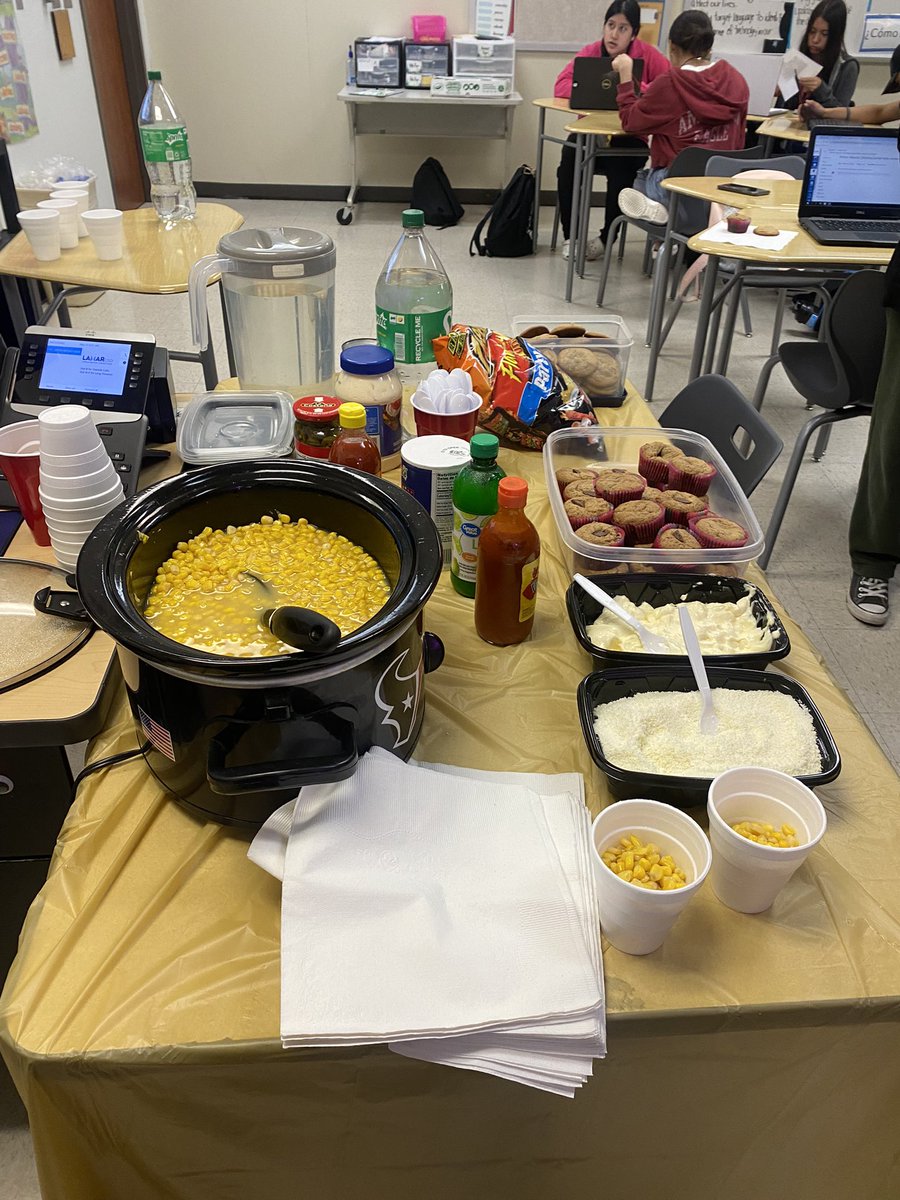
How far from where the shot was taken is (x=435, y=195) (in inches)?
235

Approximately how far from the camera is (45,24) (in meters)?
4.25

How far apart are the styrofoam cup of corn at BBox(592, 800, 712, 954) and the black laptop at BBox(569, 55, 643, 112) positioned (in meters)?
4.98

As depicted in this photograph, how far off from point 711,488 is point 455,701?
24.8 inches

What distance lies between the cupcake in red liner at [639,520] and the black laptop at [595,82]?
4.38 metres

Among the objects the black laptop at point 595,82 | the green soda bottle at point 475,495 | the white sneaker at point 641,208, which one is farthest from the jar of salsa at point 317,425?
the black laptop at point 595,82

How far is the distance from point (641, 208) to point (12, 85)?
9.67ft

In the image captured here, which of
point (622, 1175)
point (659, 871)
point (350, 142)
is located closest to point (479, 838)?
point (659, 871)

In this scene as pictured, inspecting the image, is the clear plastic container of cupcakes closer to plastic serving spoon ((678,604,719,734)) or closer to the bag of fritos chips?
the bag of fritos chips

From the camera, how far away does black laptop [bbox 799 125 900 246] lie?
3072 mm

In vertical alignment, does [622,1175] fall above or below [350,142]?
below

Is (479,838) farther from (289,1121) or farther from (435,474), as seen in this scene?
(435,474)

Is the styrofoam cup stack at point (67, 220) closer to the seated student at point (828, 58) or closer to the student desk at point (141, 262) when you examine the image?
the student desk at point (141, 262)

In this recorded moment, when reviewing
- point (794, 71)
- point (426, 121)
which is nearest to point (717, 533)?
point (794, 71)

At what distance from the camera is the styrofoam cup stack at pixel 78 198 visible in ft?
9.04
